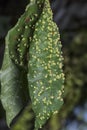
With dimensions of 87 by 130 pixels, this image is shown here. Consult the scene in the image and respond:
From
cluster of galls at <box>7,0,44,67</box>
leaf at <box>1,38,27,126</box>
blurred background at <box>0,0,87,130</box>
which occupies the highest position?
cluster of galls at <box>7,0,44,67</box>

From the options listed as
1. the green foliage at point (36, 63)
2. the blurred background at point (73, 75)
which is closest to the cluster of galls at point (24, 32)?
the green foliage at point (36, 63)

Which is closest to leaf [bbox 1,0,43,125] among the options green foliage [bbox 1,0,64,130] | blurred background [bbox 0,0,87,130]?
green foliage [bbox 1,0,64,130]

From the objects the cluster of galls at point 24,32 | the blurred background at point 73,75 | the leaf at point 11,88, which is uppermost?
the cluster of galls at point 24,32

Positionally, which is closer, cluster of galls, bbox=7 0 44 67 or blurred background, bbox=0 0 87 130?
cluster of galls, bbox=7 0 44 67

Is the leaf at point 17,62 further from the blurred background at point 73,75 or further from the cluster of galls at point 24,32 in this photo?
the blurred background at point 73,75

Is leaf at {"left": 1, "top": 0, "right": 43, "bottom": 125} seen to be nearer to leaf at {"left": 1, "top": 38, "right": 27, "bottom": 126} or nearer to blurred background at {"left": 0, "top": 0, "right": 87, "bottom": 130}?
leaf at {"left": 1, "top": 38, "right": 27, "bottom": 126}

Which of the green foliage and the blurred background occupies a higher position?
the green foliage

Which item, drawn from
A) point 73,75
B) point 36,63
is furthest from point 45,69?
point 73,75

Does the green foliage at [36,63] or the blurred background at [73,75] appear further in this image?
the blurred background at [73,75]
